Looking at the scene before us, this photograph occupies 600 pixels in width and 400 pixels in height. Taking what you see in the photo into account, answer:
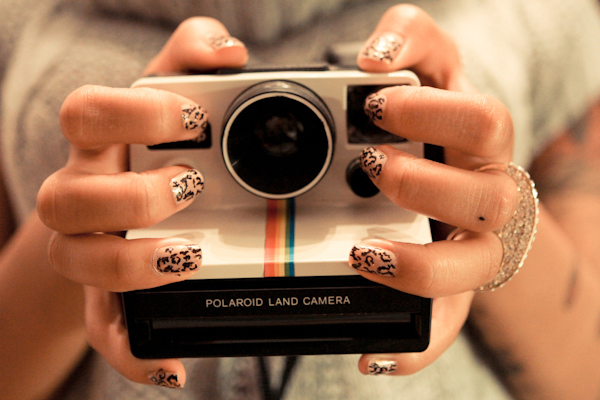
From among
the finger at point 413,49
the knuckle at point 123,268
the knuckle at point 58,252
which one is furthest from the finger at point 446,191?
the knuckle at point 58,252

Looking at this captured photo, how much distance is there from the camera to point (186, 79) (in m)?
0.76

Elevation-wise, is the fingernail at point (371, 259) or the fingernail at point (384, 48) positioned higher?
the fingernail at point (384, 48)

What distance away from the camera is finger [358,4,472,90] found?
779 mm

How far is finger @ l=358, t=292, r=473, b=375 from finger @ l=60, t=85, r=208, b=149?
58cm

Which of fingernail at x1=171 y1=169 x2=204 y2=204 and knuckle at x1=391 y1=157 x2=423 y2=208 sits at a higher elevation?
knuckle at x1=391 y1=157 x2=423 y2=208

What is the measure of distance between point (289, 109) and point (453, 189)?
1.06 ft

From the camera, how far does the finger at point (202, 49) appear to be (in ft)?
2.72

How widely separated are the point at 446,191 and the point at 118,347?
73 cm

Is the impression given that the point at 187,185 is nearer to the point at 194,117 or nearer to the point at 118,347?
the point at 194,117

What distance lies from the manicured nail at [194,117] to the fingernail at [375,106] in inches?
12.0

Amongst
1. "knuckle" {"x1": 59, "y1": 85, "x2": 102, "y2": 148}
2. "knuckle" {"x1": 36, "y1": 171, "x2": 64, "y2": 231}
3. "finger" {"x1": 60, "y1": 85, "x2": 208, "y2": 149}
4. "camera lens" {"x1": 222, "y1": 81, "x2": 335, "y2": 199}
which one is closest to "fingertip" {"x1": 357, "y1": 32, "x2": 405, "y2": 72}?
"camera lens" {"x1": 222, "y1": 81, "x2": 335, "y2": 199}

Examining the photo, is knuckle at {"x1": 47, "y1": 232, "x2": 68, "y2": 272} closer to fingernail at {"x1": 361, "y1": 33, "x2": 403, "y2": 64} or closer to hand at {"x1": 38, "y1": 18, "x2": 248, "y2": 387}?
hand at {"x1": 38, "y1": 18, "x2": 248, "y2": 387}

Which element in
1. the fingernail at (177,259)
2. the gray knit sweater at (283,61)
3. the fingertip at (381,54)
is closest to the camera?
the fingernail at (177,259)

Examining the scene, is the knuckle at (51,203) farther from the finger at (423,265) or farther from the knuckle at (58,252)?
the finger at (423,265)
